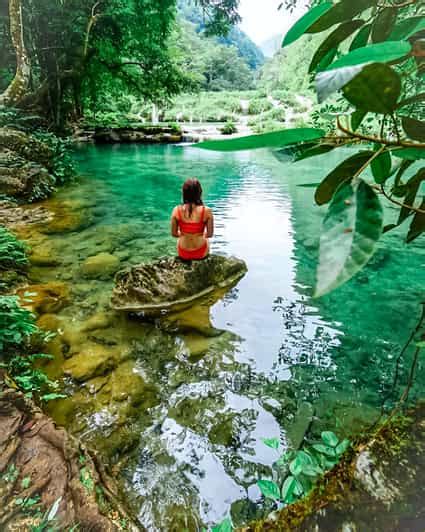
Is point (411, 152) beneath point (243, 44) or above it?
beneath

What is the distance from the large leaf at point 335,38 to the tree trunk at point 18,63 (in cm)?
957

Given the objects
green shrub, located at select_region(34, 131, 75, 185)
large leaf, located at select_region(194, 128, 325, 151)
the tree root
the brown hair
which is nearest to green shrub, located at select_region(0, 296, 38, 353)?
the tree root

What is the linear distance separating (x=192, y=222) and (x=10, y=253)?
2342mm

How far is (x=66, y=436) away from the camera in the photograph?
5.06 ft

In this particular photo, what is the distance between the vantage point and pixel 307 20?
54 cm

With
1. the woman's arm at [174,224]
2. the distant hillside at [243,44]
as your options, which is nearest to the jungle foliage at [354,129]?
the woman's arm at [174,224]

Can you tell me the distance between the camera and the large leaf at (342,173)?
49 centimetres

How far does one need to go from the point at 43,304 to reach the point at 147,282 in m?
1.11

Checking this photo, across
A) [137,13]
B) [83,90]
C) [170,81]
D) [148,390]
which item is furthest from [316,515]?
[83,90]

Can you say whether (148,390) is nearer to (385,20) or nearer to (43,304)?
(43,304)

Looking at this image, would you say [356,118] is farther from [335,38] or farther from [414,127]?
[335,38]

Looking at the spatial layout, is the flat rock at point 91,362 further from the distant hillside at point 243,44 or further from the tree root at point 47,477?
the distant hillside at point 243,44

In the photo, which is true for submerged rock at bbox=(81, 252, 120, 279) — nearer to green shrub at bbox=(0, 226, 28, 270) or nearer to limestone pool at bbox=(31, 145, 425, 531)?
limestone pool at bbox=(31, 145, 425, 531)

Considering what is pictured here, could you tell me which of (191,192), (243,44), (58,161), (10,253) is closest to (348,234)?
(191,192)
